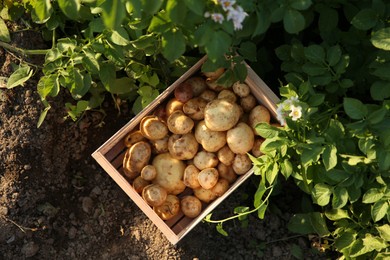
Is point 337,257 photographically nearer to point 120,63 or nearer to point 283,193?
point 283,193

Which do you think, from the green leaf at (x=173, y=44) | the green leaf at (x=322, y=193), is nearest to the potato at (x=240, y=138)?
the green leaf at (x=322, y=193)

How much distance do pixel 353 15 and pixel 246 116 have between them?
1.95 feet

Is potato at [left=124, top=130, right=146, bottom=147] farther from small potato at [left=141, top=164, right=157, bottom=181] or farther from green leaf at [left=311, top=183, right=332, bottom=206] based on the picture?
green leaf at [left=311, top=183, right=332, bottom=206]

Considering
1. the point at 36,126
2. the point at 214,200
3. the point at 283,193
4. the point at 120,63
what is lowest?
the point at 283,193

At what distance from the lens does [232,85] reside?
2305mm

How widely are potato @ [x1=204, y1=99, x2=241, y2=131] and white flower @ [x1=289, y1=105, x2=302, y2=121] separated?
36 cm

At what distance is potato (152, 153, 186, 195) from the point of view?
2350 millimetres

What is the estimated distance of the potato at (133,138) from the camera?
237 centimetres

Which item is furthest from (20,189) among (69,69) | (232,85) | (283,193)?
(283,193)

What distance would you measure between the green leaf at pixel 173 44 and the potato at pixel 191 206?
2.59ft

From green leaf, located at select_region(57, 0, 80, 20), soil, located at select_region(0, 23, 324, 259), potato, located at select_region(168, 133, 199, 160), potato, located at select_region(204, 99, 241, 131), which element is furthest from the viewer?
soil, located at select_region(0, 23, 324, 259)

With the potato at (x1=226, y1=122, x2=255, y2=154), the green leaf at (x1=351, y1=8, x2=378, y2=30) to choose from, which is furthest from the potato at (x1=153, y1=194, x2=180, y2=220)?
the green leaf at (x1=351, y1=8, x2=378, y2=30)

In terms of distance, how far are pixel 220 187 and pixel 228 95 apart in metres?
0.38

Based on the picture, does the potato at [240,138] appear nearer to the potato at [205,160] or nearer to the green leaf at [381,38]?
the potato at [205,160]
